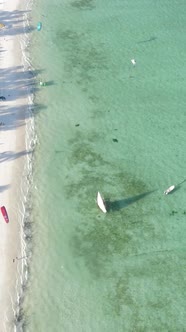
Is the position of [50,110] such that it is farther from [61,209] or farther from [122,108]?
[61,209]

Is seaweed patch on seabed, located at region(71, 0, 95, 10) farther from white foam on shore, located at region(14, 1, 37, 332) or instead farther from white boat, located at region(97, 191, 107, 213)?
white boat, located at region(97, 191, 107, 213)

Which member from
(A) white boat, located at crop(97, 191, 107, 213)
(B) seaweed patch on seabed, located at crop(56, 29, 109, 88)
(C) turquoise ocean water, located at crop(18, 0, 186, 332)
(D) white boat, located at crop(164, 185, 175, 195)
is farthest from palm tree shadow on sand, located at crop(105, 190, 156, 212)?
(B) seaweed patch on seabed, located at crop(56, 29, 109, 88)

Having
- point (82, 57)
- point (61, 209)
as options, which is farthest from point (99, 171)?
point (82, 57)

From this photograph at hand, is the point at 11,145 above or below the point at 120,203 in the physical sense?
above

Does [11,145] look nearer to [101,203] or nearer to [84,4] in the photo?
[101,203]

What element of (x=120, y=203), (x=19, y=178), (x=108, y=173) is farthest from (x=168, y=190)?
(x=19, y=178)

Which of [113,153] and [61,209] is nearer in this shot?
[61,209]
